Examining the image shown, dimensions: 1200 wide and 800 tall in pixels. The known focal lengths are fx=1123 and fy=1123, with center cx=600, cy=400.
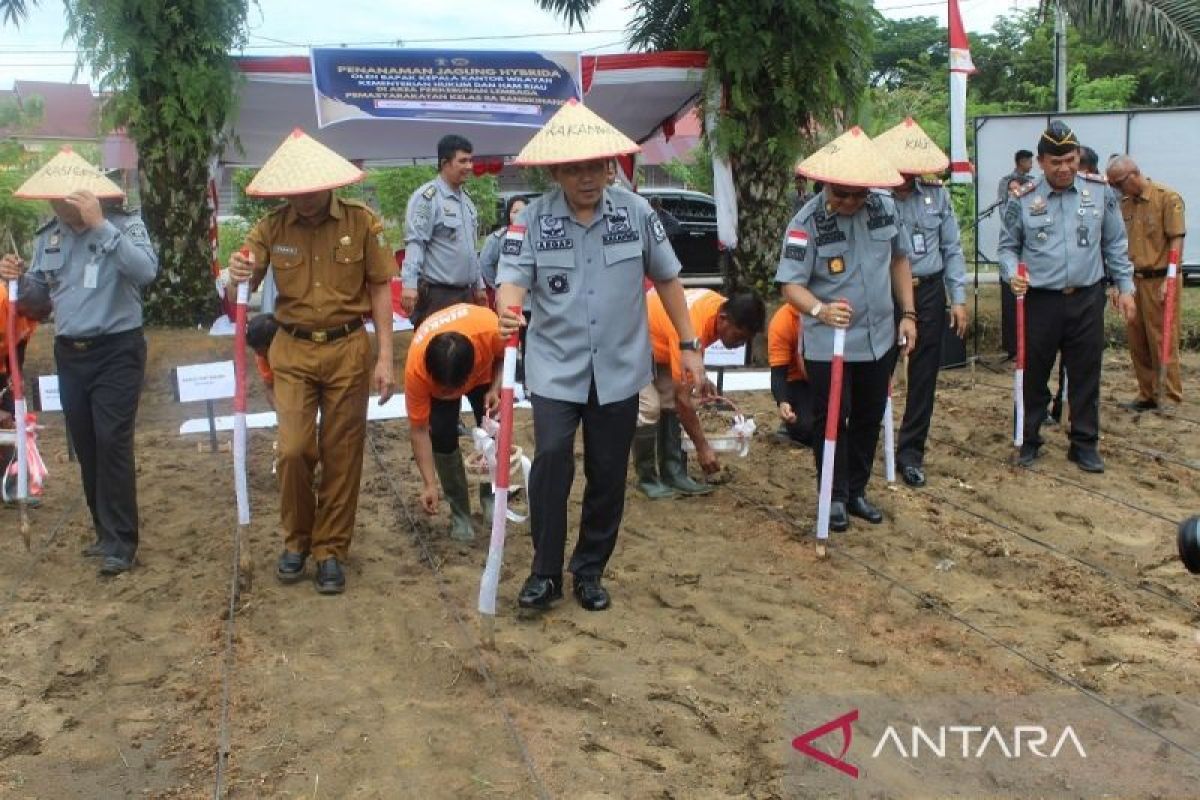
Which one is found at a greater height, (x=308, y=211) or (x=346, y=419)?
(x=308, y=211)

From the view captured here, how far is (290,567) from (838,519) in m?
2.37

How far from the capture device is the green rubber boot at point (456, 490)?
4977 mm

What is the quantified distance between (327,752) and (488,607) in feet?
2.59

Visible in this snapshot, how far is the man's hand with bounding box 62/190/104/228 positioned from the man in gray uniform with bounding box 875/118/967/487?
3.74 metres

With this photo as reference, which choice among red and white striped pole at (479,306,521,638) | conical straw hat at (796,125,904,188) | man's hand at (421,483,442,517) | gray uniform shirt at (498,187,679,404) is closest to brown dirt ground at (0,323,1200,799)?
red and white striped pole at (479,306,521,638)

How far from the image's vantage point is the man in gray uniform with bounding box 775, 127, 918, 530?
471 cm

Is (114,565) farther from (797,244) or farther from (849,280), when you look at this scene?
(849,280)

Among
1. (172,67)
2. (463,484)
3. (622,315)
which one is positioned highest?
(172,67)

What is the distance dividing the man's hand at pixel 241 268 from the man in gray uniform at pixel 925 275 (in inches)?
129

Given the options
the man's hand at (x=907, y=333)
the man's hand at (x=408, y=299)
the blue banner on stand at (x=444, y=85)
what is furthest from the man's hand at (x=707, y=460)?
the blue banner on stand at (x=444, y=85)

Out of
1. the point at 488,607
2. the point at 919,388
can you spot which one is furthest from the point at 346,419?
the point at 919,388

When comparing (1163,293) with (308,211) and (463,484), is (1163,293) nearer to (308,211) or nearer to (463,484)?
(463,484)

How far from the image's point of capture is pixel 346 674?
11.8 feet

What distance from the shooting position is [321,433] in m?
4.40
